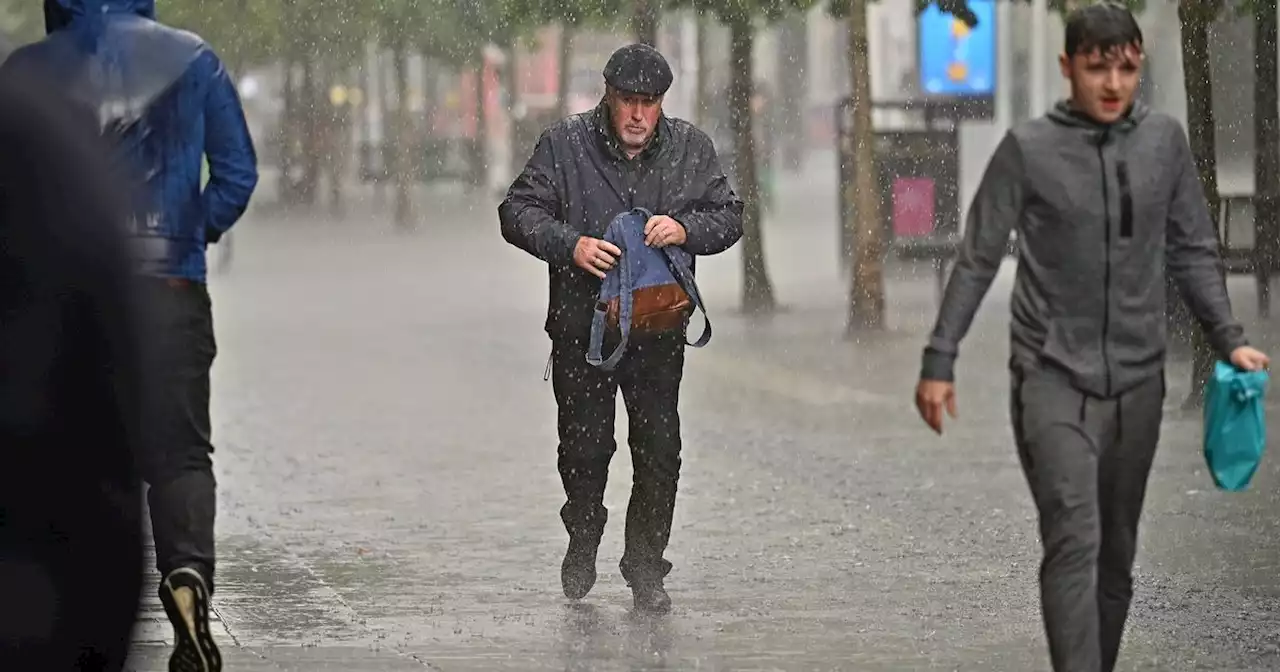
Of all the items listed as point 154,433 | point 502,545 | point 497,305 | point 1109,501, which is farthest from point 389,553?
point 497,305

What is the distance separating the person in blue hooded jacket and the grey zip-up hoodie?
168cm

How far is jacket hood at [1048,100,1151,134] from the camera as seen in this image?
20.0 feet

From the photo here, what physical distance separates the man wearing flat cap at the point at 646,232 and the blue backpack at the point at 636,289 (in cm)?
6

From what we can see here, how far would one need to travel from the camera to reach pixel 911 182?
20641mm

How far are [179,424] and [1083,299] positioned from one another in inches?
80.9

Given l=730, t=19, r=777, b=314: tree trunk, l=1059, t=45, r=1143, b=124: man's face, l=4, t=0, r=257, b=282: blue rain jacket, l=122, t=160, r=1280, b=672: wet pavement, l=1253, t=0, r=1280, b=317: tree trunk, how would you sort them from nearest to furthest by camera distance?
l=1059, t=45, r=1143, b=124: man's face → l=4, t=0, r=257, b=282: blue rain jacket → l=122, t=160, r=1280, b=672: wet pavement → l=1253, t=0, r=1280, b=317: tree trunk → l=730, t=19, r=777, b=314: tree trunk

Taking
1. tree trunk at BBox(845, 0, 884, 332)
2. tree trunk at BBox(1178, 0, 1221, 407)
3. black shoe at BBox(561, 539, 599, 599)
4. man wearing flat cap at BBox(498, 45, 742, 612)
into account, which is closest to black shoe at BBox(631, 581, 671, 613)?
man wearing flat cap at BBox(498, 45, 742, 612)

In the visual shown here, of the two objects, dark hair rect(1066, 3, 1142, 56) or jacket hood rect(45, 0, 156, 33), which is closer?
dark hair rect(1066, 3, 1142, 56)

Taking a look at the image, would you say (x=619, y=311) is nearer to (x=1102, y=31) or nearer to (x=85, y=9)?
(x=85, y=9)

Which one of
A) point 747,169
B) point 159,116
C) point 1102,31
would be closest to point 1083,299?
point 1102,31

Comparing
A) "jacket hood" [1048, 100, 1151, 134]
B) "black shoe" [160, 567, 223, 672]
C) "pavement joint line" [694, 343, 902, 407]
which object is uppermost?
"jacket hood" [1048, 100, 1151, 134]

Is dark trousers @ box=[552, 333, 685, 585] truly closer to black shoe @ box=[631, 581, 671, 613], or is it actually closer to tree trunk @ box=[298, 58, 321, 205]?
black shoe @ box=[631, 581, 671, 613]

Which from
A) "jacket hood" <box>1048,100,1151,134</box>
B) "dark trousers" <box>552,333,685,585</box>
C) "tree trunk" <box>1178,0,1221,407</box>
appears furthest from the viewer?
"tree trunk" <box>1178,0,1221,407</box>

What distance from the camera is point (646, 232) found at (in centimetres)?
789
